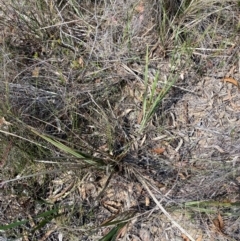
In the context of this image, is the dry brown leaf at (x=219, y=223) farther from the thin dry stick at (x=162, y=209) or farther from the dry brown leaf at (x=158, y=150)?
the dry brown leaf at (x=158, y=150)

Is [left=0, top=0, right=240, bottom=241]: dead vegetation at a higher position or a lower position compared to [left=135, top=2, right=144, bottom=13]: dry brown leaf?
lower

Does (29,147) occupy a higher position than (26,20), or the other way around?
(26,20)

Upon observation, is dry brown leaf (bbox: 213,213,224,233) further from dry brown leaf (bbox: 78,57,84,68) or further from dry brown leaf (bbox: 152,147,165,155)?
dry brown leaf (bbox: 78,57,84,68)

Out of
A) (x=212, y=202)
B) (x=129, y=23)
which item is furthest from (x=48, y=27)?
(x=212, y=202)

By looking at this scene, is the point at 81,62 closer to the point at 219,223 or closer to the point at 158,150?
the point at 158,150

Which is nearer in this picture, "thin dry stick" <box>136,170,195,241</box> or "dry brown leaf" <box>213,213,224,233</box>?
"thin dry stick" <box>136,170,195,241</box>

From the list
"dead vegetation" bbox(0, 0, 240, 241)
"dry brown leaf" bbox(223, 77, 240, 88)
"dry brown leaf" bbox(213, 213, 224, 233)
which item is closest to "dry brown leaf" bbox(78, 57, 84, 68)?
"dead vegetation" bbox(0, 0, 240, 241)

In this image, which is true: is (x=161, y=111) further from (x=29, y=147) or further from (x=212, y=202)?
(x=29, y=147)

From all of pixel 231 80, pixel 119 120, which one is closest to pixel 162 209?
pixel 119 120
